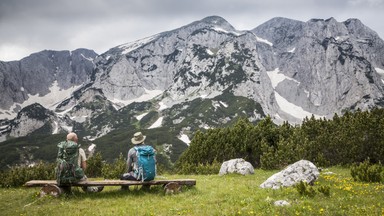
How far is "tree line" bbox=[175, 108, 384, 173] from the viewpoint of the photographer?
95.0 feet

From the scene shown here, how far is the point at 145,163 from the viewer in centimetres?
1536

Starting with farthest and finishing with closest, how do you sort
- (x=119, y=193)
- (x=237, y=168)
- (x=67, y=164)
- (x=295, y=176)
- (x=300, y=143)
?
(x=300, y=143) → (x=237, y=168) → (x=295, y=176) → (x=119, y=193) → (x=67, y=164)

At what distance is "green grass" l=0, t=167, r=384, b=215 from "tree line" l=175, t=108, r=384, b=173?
11.0 metres

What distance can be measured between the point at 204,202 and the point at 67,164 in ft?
21.1

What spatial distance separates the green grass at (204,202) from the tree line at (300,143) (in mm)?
10981

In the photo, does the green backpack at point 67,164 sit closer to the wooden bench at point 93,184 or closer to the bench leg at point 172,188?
the wooden bench at point 93,184

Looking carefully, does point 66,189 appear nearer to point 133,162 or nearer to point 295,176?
point 133,162

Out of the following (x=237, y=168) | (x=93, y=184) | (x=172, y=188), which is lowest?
(x=237, y=168)

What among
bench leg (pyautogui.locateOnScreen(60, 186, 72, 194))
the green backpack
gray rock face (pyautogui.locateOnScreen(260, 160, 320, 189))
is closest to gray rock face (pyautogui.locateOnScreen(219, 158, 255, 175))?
gray rock face (pyautogui.locateOnScreen(260, 160, 320, 189))

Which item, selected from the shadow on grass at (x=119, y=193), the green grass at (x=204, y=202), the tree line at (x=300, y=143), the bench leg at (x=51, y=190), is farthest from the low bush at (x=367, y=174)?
the bench leg at (x=51, y=190)

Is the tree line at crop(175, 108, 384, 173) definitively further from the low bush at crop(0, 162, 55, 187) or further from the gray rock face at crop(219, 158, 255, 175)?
the low bush at crop(0, 162, 55, 187)

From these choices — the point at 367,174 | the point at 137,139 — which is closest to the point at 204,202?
the point at 137,139

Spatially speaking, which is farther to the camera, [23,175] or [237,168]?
[237,168]

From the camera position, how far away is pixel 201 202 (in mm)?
13352
